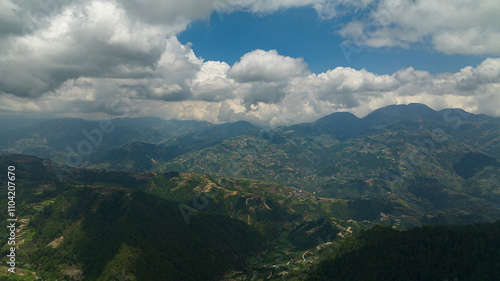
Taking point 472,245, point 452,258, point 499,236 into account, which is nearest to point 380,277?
point 452,258

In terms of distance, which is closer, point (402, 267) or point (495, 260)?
point (495, 260)

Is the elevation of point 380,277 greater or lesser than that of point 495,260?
lesser

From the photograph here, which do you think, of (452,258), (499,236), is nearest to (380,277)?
(452,258)

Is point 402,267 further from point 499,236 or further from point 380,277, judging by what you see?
point 499,236

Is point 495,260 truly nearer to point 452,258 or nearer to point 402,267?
point 452,258

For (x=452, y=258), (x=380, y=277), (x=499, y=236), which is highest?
(x=499, y=236)

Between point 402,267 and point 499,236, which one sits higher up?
point 499,236

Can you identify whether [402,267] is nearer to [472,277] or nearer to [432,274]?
[432,274]

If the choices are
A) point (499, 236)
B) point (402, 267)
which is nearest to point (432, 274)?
point (402, 267)
